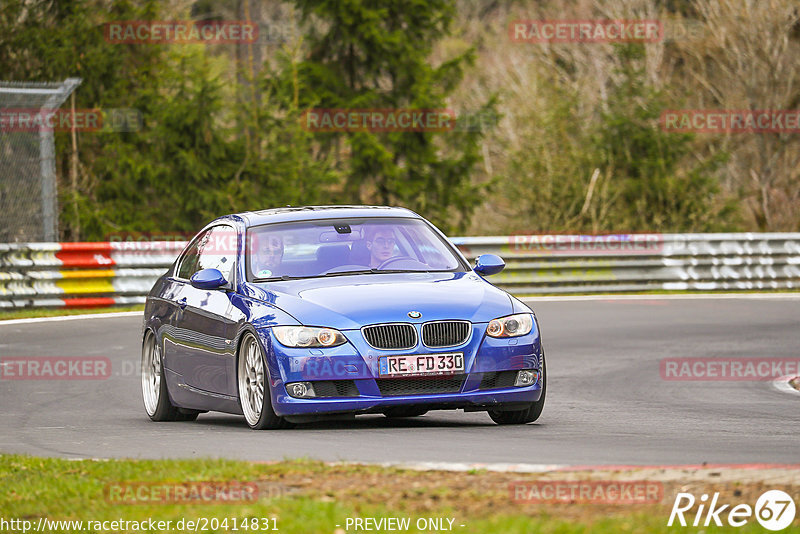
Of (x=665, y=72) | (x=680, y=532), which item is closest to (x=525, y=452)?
(x=680, y=532)

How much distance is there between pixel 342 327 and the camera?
30.7 feet

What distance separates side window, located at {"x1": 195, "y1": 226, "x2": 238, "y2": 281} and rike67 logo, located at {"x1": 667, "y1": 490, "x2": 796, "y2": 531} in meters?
5.32

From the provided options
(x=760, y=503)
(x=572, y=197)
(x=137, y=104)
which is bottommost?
(x=572, y=197)

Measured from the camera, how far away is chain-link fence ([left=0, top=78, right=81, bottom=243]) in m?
21.1

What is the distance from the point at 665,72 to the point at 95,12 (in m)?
20.6

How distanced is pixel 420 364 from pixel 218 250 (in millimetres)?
2437

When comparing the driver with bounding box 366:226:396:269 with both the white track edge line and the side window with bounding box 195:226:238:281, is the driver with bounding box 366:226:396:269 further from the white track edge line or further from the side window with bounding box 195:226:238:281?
the white track edge line

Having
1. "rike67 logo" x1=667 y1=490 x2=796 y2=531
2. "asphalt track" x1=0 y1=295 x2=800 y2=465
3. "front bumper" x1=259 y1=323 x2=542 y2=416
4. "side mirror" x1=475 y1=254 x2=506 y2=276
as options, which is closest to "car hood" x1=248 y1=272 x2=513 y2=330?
"front bumper" x1=259 y1=323 x2=542 y2=416

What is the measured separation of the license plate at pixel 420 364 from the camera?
30.7 feet

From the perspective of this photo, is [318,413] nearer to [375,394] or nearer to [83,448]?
[375,394]

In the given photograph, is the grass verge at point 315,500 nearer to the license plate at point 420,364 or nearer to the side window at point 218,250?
the license plate at point 420,364

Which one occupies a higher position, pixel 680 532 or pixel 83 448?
pixel 680 532

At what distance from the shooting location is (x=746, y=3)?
3544 cm

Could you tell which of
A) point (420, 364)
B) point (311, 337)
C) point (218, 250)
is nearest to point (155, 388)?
point (218, 250)
